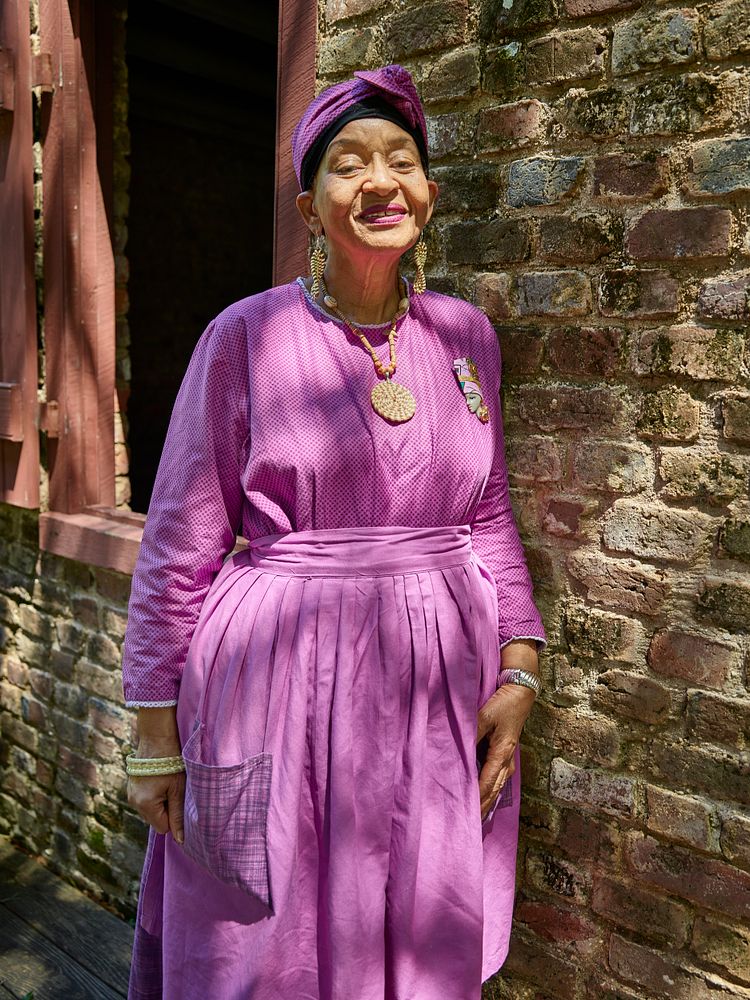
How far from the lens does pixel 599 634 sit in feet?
6.77

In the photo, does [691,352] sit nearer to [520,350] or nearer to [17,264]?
[520,350]

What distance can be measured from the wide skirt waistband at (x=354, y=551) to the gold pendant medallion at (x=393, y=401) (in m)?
0.22

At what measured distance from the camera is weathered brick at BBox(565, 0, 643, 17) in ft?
6.20

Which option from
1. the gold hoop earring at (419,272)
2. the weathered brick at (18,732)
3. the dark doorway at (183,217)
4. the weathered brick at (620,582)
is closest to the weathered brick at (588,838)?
the weathered brick at (620,582)

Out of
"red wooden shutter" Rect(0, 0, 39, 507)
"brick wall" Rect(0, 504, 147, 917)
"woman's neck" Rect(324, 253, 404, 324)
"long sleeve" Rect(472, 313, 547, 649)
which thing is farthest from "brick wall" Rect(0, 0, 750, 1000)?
"brick wall" Rect(0, 504, 147, 917)

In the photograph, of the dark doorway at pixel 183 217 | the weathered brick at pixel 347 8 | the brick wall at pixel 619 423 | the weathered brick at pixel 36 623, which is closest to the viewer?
the brick wall at pixel 619 423

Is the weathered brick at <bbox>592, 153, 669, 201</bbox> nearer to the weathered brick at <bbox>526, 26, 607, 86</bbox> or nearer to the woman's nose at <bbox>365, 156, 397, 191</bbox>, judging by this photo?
the weathered brick at <bbox>526, 26, 607, 86</bbox>

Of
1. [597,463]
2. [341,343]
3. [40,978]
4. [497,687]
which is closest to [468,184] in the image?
[341,343]

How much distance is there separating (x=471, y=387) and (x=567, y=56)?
738 millimetres

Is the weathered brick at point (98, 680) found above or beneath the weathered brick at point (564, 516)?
beneath

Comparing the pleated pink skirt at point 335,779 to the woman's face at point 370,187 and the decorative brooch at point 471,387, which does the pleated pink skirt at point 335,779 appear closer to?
the decorative brooch at point 471,387

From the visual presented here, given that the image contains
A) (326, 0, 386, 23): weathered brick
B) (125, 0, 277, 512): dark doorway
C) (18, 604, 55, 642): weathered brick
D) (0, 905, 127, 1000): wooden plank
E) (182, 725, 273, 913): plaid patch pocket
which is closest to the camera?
(182, 725, 273, 913): plaid patch pocket

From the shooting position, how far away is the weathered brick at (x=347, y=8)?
2270mm

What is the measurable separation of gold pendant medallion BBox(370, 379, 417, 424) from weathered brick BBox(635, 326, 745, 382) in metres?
0.50
